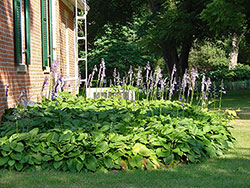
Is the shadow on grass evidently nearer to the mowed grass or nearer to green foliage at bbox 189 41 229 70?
the mowed grass

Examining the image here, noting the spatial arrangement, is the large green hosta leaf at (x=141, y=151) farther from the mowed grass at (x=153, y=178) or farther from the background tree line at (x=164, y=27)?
the background tree line at (x=164, y=27)

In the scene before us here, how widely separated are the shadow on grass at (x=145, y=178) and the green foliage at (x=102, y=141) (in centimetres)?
23

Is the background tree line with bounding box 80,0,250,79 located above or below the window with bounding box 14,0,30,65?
above

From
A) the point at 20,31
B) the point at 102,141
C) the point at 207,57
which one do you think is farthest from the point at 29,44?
the point at 207,57

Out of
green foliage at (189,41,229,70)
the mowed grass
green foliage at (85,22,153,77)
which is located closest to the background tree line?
green foliage at (85,22,153,77)

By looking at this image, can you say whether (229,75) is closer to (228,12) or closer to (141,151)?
(228,12)

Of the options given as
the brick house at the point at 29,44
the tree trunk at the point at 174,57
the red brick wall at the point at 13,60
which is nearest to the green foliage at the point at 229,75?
the tree trunk at the point at 174,57

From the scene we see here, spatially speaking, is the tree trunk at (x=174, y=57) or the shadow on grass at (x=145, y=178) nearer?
the shadow on grass at (x=145, y=178)

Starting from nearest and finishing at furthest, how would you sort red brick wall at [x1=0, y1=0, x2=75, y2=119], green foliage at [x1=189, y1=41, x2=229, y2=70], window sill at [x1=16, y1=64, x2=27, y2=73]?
red brick wall at [x1=0, y1=0, x2=75, y2=119] → window sill at [x1=16, y1=64, x2=27, y2=73] → green foliage at [x1=189, y1=41, x2=229, y2=70]

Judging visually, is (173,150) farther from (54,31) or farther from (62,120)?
(54,31)

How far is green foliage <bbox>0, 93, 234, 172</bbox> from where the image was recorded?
514 cm

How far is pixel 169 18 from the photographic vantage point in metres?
19.5

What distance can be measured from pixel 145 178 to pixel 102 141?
38.1 inches

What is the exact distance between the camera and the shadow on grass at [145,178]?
444 cm
